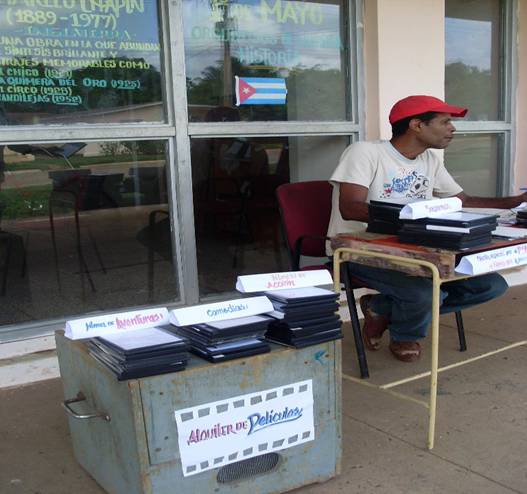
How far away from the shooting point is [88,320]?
190 cm

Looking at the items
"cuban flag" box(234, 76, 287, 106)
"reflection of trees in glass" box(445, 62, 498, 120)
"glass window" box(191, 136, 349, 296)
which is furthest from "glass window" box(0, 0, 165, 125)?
"reflection of trees in glass" box(445, 62, 498, 120)

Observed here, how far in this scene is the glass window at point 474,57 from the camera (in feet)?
16.3

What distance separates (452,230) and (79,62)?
2.33 meters

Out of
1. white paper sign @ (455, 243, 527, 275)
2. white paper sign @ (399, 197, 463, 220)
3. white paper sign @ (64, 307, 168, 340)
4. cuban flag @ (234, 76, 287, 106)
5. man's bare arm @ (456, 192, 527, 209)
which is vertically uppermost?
cuban flag @ (234, 76, 287, 106)

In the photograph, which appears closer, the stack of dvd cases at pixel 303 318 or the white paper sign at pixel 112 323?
the white paper sign at pixel 112 323

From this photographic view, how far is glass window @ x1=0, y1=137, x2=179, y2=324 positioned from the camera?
395 cm

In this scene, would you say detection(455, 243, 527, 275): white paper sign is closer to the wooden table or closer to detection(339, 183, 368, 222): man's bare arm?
the wooden table

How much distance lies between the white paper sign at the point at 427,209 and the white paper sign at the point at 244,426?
0.80 m

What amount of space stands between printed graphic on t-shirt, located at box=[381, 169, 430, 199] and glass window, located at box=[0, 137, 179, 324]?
1.32 meters

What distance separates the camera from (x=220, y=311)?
6.40ft

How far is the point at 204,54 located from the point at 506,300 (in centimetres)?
288

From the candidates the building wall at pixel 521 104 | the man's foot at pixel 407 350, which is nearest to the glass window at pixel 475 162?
the building wall at pixel 521 104

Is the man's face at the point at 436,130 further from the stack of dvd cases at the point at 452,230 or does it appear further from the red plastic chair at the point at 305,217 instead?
the stack of dvd cases at the point at 452,230

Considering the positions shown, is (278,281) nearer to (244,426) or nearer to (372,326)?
(244,426)
